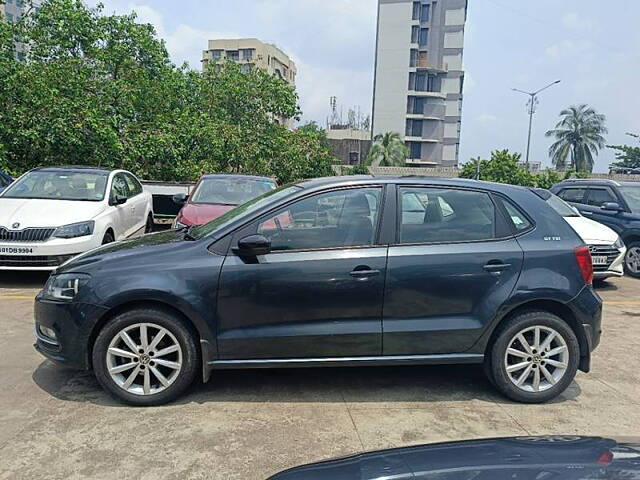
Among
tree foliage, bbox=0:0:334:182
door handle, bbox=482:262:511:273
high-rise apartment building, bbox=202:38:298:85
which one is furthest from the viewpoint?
high-rise apartment building, bbox=202:38:298:85

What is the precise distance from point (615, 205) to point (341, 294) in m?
7.89

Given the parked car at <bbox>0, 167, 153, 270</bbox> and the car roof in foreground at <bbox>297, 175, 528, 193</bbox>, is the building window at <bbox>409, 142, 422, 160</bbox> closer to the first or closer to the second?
the parked car at <bbox>0, 167, 153, 270</bbox>

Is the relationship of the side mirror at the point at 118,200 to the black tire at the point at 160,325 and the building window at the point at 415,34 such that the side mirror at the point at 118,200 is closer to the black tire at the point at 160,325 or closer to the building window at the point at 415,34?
the black tire at the point at 160,325

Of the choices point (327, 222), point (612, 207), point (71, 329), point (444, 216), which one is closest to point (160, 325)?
point (71, 329)

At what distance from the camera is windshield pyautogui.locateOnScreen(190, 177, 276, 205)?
8500 millimetres

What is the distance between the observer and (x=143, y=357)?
366cm

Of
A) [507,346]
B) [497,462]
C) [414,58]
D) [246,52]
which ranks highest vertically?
[246,52]

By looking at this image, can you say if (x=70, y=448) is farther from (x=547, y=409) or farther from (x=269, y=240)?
(x=547, y=409)

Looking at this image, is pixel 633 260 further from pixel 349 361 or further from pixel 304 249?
pixel 304 249

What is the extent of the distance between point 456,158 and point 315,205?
241 feet

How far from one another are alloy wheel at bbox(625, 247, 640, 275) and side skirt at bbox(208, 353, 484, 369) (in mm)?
6999

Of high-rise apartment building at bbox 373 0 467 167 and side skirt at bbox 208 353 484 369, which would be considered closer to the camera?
side skirt at bbox 208 353 484 369

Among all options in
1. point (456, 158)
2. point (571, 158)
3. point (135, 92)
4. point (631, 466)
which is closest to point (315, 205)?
point (631, 466)

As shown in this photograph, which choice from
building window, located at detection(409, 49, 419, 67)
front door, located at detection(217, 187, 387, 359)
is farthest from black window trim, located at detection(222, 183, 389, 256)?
building window, located at detection(409, 49, 419, 67)
